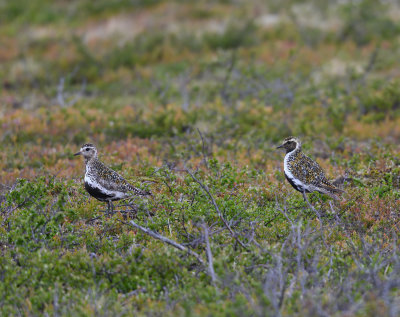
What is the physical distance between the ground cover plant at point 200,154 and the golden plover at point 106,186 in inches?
14.0

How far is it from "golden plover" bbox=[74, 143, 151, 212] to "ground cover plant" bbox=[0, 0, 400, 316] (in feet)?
1.17

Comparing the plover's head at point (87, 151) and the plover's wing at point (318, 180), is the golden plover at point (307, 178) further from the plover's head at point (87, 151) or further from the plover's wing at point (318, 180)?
the plover's head at point (87, 151)

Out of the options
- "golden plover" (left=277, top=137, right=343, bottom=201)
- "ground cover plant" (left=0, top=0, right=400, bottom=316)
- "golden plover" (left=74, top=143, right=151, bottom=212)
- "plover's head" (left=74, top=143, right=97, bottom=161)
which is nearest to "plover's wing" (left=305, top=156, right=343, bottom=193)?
"golden plover" (left=277, top=137, right=343, bottom=201)

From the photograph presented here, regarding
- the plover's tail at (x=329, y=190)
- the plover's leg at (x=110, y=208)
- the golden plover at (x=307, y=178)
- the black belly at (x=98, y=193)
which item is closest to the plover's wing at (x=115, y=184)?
the black belly at (x=98, y=193)

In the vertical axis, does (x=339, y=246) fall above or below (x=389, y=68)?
above

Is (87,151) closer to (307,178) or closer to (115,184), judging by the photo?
(115,184)

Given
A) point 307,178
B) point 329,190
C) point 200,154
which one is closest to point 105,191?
point 307,178

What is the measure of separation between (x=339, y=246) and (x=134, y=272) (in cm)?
281

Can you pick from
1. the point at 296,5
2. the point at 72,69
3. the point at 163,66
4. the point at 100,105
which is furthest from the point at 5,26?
the point at 296,5

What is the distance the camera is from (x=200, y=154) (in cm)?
1161

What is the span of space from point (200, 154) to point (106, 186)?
3.91 m

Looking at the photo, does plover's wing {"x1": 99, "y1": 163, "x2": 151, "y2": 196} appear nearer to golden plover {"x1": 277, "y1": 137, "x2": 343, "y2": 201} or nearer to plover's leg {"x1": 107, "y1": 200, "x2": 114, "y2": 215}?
plover's leg {"x1": 107, "y1": 200, "x2": 114, "y2": 215}

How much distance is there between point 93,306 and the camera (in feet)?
18.6

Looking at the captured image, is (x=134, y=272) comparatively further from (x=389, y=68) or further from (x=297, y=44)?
(x=297, y=44)
